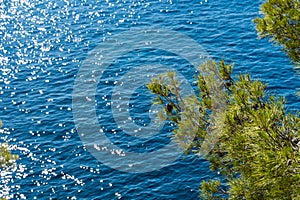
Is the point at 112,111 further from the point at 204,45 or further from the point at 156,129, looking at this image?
the point at 204,45

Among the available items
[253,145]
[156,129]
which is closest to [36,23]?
[156,129]

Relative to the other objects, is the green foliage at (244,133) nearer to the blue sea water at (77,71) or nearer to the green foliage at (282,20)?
the green foliage at (282,20)

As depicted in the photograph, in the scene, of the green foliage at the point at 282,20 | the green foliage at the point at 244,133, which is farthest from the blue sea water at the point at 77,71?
the green foliage at the point at 282,20

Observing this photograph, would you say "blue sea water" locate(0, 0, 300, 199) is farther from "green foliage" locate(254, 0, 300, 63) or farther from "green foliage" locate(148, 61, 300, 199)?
"green foliage" locate(254, 0, 300, 63)

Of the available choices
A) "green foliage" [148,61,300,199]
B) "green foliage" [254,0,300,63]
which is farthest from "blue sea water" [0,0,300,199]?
"green foliage" [254,0,300,63]

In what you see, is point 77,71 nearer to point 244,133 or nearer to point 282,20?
point 282,20

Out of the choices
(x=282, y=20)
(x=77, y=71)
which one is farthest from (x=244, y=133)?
(x=77, y=71)
